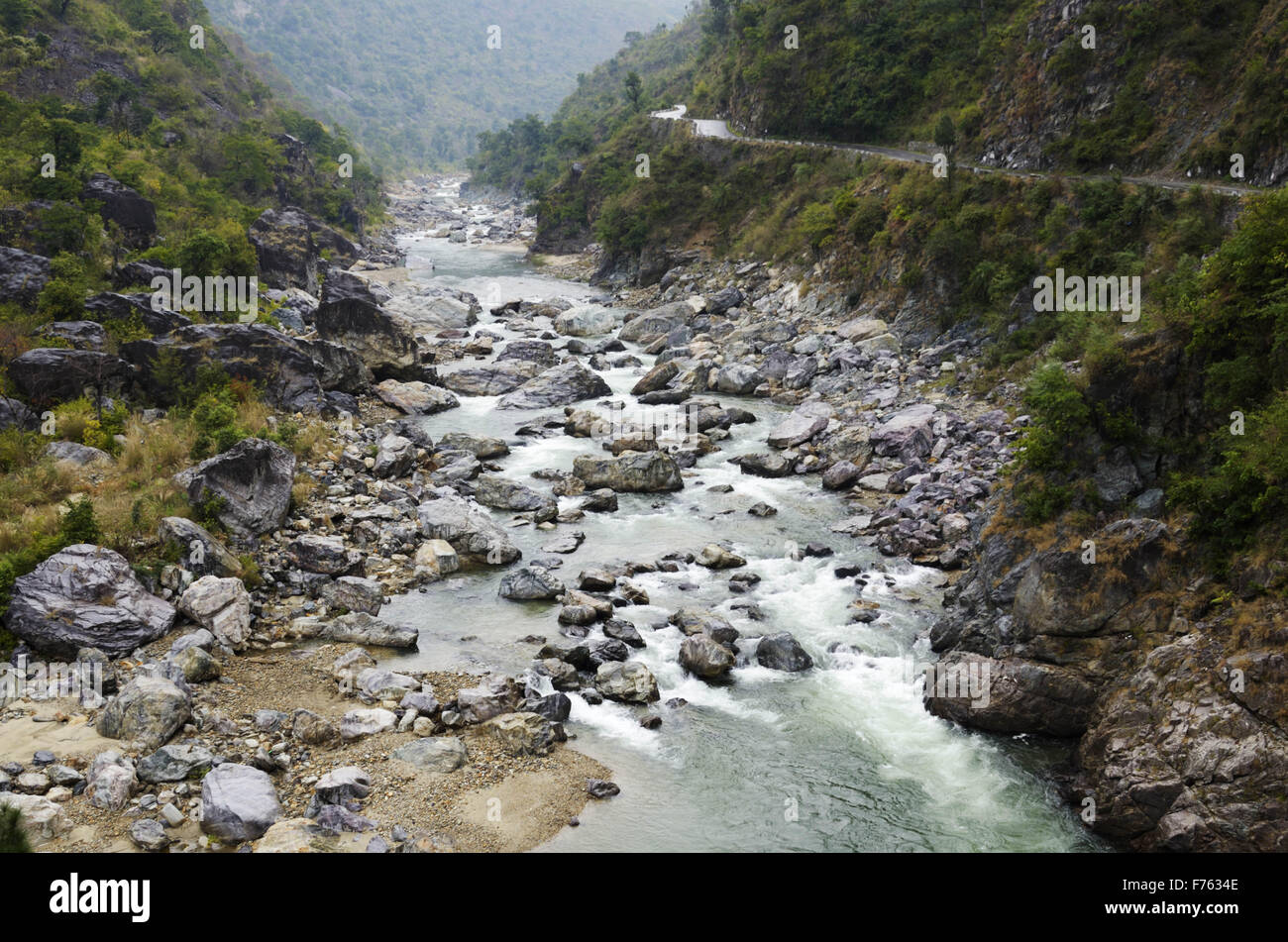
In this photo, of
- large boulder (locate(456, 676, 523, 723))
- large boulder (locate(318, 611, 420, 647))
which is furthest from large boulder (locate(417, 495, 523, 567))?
large boulder (locate(456, 676, 523, 723))

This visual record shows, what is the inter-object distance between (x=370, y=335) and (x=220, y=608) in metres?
20.0

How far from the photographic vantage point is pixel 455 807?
39.0 ft

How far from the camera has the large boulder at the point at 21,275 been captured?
89.8ft

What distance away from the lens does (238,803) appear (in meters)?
11.0

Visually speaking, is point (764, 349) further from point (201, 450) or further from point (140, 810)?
point (140, 810)

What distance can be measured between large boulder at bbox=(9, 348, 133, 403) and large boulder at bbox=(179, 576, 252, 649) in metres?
10.9

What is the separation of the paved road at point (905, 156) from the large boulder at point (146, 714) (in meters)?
27.8

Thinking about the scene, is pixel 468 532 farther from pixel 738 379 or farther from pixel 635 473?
pixel 738 379

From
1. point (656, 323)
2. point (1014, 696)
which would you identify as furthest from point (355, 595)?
point (656, 323)

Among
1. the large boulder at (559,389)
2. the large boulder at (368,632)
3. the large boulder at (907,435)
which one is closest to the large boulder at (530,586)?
the large boulder at (368,632)

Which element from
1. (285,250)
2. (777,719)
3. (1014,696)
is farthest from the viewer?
(285,250)

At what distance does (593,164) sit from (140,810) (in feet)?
231

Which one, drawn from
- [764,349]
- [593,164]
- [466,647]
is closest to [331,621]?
[466,647]

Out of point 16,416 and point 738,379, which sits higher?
point 738,379
